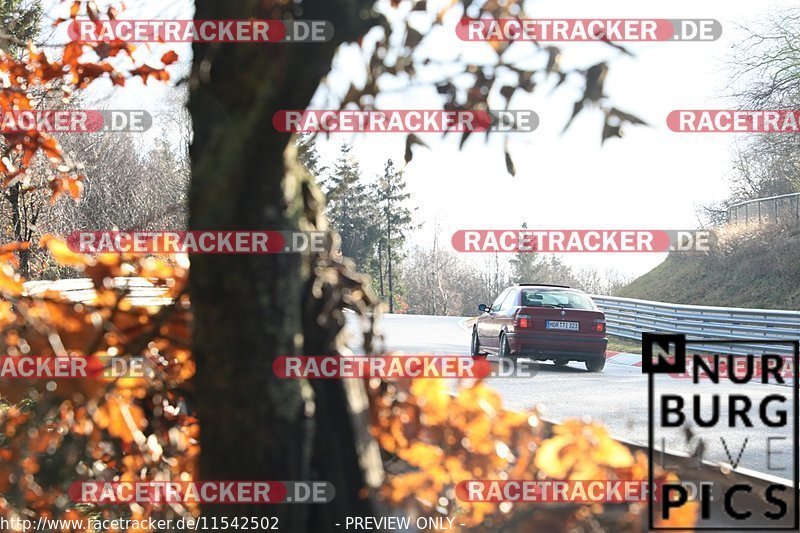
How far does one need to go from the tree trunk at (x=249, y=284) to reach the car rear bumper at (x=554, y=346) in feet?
44.4

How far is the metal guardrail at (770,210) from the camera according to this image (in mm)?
31312

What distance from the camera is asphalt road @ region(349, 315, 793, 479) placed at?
8.75 m

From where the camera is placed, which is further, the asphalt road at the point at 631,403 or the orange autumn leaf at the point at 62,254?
the asphalt road at the point at 631,403

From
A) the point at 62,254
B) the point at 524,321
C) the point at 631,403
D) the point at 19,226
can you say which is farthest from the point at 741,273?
the point at 62,254

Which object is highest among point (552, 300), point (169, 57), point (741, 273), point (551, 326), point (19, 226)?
point (19, 226)

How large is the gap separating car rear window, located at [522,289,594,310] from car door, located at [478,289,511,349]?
77cm

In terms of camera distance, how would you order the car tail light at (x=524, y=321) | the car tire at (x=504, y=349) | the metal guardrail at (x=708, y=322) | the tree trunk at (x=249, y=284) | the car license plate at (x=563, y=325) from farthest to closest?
the metal guardrail at (x=708, y=322) < the car tire at (x=504, y=349) < the car license plate at (x=563, y=325) < the car tail light at (x=524, y=321) < the tree trunk at (x=249, y=284)

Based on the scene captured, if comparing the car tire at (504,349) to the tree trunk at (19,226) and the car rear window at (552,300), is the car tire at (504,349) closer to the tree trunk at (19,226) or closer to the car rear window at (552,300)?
the car rear window at (552,300)

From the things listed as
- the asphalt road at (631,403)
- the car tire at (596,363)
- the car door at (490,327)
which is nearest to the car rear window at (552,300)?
the car door at (490,327)

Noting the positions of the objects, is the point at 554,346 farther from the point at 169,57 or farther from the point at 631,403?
the point at 169,57

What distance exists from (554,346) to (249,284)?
14.0 m

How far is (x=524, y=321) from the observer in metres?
15.5

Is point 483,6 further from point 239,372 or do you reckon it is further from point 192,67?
point 239,372

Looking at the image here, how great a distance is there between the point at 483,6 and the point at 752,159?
44146 mm
